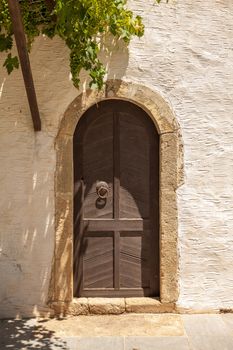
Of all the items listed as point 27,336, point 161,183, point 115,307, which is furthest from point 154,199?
point 27,336

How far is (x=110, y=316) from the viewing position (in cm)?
432

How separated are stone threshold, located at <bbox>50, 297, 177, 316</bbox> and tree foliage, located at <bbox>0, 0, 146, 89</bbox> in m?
2.01

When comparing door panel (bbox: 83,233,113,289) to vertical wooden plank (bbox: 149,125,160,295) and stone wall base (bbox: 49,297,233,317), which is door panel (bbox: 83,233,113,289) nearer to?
stone wall base (bbox: 49,297,233,317)

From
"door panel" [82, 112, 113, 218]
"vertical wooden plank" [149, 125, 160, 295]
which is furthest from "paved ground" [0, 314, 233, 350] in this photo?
"door panel" [82, 112, 113, 218]

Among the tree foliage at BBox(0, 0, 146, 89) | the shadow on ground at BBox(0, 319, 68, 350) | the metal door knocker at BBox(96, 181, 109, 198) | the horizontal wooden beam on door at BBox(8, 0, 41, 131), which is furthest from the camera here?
the metal door knocker at BBox(96, 181, 109, 198)

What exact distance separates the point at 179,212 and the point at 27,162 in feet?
4.97

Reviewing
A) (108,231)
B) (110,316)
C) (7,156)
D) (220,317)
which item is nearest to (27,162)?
(7,156)

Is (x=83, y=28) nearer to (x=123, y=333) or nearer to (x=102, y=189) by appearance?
(x=102, y=189)

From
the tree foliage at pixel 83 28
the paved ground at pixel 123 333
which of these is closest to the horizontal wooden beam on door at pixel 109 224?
the paved ground at pixel 123 333

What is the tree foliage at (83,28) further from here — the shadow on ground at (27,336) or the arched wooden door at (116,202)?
the shadow on ground at (27,336)

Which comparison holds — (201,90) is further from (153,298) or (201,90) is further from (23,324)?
(23,324)

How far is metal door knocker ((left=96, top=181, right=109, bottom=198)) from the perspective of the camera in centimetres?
446

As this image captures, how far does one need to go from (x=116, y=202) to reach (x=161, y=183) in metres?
0.47

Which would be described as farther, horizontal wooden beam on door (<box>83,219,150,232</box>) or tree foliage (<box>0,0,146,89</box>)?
horizontal wooden beam on door (<box>83,219,150,232</box>)
